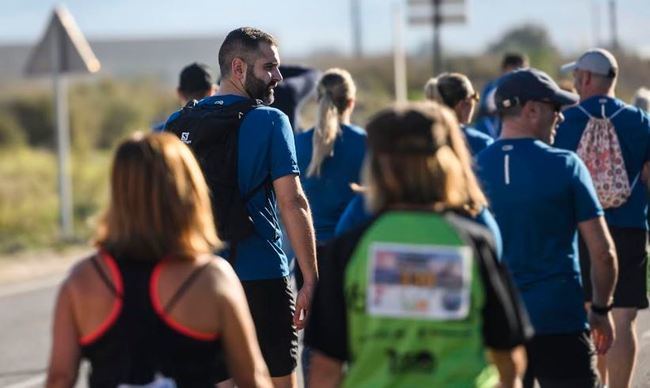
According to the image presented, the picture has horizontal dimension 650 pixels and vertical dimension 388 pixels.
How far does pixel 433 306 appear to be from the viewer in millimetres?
4078

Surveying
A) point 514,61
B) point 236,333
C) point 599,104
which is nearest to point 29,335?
point 514,61

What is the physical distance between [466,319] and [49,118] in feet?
175

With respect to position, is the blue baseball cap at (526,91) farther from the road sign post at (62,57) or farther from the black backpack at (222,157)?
the road sign post at (62,57)

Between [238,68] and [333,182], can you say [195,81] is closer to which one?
[333,182]

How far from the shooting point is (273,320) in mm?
6676

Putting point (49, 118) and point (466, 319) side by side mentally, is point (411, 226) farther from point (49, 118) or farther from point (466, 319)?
point (49, 118)

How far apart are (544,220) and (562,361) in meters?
0.56

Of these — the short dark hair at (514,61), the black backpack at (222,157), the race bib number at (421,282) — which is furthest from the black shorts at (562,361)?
the short dark hair at (514,61)

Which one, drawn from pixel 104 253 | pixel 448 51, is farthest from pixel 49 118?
pixel 104 253

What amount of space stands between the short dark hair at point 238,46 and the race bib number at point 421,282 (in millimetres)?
2833

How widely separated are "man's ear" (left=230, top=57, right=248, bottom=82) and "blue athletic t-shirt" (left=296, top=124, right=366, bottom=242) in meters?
1.52

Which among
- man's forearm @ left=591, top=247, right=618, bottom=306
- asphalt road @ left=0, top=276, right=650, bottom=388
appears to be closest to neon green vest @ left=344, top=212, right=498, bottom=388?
man's forearm @ left=591, top=247, right=618, bottom=306

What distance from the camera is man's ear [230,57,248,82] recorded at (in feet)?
22.2

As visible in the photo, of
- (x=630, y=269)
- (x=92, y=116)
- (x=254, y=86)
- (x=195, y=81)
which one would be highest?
(x=254, y=86)
